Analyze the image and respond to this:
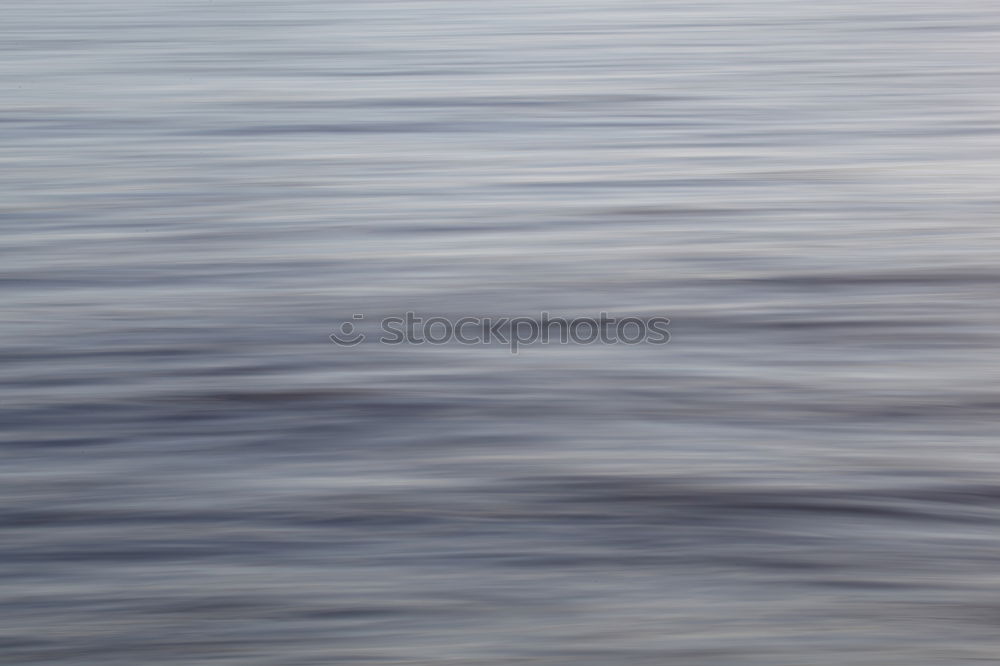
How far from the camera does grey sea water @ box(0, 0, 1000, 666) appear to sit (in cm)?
90

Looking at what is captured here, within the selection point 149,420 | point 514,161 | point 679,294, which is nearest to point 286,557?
point 149,420

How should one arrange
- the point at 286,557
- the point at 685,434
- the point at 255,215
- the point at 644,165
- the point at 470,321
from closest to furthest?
the point at 286,557
the point at 685,434
the point at 470,321
the point at 255,215
the point at 644,165

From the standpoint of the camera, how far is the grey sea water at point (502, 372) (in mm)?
902

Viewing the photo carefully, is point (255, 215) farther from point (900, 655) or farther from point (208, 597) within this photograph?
point (900, 655)

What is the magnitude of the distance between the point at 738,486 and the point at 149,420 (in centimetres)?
47

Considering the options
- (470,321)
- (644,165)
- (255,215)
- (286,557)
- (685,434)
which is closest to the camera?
(286,557)

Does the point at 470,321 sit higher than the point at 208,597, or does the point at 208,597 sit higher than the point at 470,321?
the point at 470,321

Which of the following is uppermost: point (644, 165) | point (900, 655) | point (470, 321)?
point (644, 165)

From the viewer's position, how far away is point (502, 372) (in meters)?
1.25

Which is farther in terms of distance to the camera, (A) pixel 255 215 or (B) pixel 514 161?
(B) pixel 514 161

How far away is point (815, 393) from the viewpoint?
3.90ft

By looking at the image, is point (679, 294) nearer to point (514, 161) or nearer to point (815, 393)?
point (815, 393)

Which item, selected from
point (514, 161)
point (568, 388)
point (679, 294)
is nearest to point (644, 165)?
point (514, 161)

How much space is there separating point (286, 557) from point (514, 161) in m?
0.94
